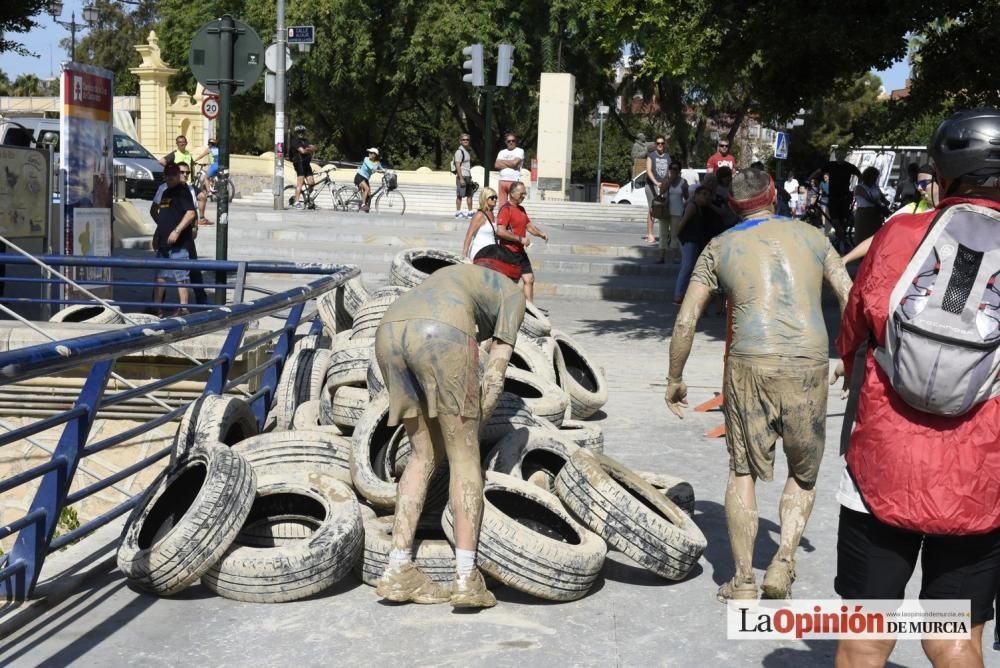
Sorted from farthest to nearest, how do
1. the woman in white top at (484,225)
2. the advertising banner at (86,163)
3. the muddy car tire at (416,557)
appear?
1. the advertising banner at (86,163)
2. the woman in white top at (484,225)
3. the muddy car tire at (416,557)

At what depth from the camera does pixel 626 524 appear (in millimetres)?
5156

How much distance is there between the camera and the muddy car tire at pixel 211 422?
6.05 meters

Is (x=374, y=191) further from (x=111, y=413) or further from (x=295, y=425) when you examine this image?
(x=295, y=425)

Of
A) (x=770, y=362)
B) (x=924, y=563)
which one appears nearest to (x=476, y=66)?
(x=770, y=362)

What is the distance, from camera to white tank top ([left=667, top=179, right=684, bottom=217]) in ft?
63.9

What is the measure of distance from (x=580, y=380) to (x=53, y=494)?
538cm

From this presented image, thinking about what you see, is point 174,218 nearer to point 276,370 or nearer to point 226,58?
point 226,58

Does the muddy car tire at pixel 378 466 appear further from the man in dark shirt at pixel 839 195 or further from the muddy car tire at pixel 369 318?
the man in dark shirt at pixel 839 195

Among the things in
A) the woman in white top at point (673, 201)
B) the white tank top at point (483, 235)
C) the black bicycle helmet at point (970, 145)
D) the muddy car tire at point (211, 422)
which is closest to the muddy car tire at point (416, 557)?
the muddy car tire at point (211, 422)

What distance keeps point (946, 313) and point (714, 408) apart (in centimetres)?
648

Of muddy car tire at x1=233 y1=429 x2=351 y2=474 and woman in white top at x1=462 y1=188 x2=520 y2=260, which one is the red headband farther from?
woman in white top at x1=462 y1=188 x2=520 y2=260

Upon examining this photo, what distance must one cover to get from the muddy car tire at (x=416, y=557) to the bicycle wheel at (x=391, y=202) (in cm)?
2485

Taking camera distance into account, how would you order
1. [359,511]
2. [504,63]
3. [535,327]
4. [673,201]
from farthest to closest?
[504,63]
[673,201]
[535,327]
[359,511]

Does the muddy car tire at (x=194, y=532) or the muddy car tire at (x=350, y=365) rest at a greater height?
the muddy car tire at (x=350, y=365)
